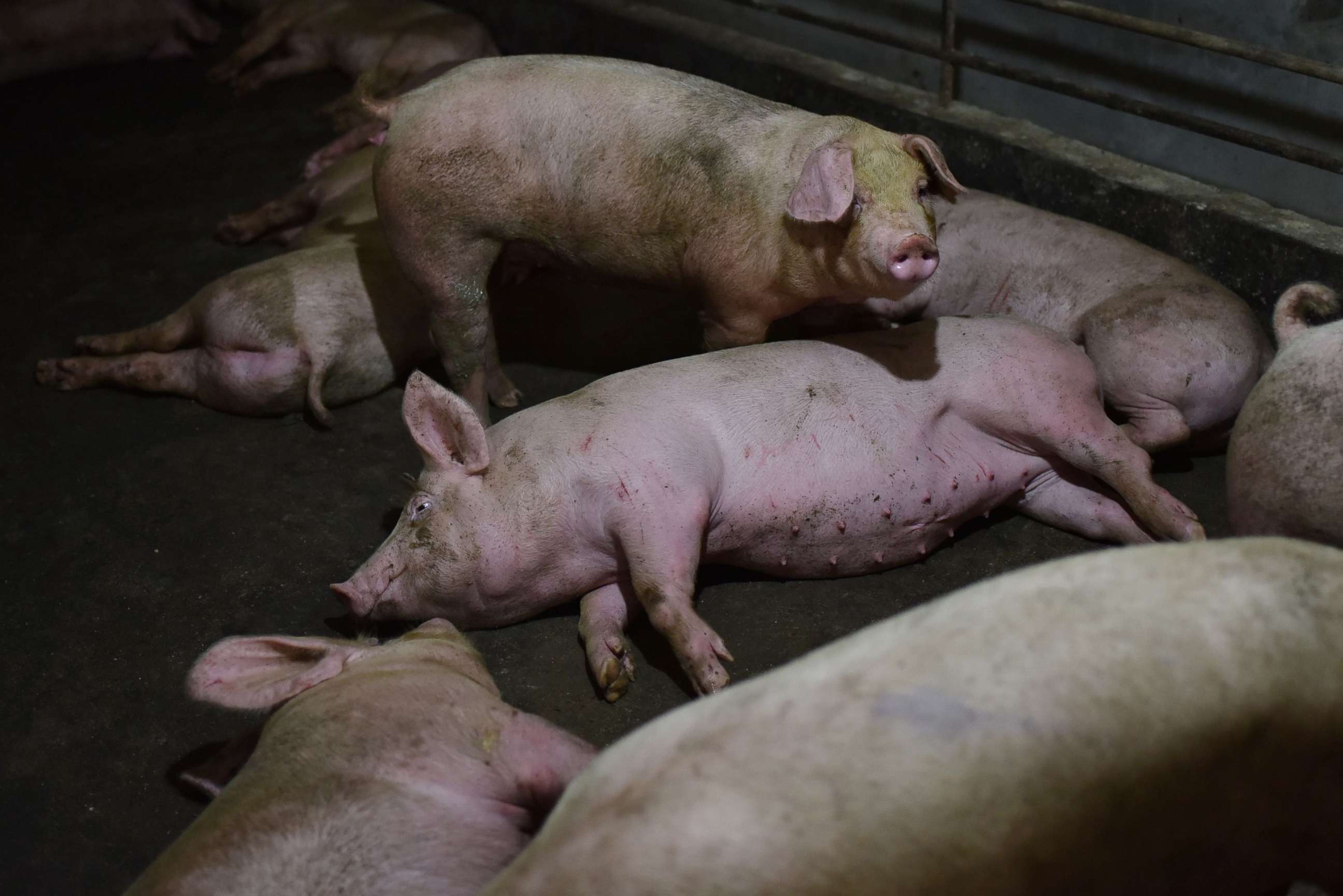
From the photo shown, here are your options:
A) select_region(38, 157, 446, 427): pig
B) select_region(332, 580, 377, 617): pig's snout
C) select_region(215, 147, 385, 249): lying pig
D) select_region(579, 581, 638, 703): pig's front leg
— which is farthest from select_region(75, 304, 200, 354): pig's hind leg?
select_region(579, 581, 638, 703): pig's front leg

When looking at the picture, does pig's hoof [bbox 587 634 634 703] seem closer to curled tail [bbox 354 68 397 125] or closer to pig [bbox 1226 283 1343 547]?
pig [bbox 1226 283 1343 547]

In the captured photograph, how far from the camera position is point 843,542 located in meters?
3.56

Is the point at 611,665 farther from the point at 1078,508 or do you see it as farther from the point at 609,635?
the point at 1078,508

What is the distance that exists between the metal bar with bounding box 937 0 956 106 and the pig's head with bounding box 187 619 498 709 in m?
3.19

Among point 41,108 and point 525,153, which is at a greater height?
point 525,153

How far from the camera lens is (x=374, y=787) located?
2359 millimetres

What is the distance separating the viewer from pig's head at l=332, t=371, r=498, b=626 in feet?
11.0

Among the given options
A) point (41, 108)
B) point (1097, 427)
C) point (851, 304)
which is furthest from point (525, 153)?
point (41, 108)

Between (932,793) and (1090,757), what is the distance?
0.23m

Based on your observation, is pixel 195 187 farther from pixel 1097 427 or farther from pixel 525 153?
pixel 1097 427

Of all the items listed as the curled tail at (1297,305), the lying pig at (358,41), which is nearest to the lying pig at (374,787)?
the curled tail at (1297,305)

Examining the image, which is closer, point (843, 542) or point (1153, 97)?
point (843, 542)

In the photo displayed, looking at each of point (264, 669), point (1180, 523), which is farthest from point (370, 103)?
point (1180, 523)

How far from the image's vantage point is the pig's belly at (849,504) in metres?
3.47
